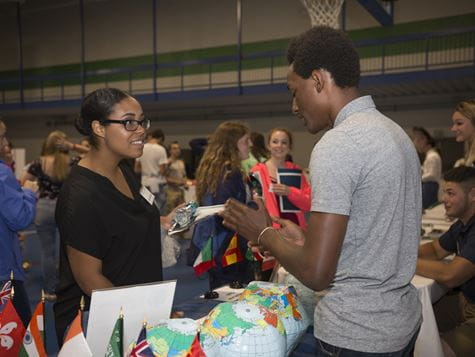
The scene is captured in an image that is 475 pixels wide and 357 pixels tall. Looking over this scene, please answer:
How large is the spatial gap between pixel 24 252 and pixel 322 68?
664 centimetres

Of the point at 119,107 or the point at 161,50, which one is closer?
the point at 119,107

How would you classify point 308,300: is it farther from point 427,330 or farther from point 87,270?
point 427,330

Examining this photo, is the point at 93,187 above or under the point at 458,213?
above

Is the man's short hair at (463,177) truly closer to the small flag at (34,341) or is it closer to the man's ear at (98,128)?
the man's ear at (98,128)

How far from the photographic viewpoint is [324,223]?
1011mm

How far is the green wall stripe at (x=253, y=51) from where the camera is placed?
33.3 feet

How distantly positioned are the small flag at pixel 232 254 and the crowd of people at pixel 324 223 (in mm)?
25

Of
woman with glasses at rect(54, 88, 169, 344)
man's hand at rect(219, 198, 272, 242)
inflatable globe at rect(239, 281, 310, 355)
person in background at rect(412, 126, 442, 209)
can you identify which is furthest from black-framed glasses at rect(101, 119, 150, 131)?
person in background at rect(412, 126, 442, 209)

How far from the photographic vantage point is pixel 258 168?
374cm

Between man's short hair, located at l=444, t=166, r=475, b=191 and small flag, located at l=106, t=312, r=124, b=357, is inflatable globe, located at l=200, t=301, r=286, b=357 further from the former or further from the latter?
man's short hair, located at l=444, t=166, r=475, b=191

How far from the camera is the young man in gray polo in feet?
3.32

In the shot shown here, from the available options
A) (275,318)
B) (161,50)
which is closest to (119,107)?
(275,318)

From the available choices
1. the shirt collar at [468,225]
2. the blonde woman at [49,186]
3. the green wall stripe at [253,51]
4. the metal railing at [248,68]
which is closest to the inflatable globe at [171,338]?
the shirt collar at [468,225]

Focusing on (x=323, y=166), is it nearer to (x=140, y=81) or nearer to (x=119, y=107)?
(x=119, y=107)
